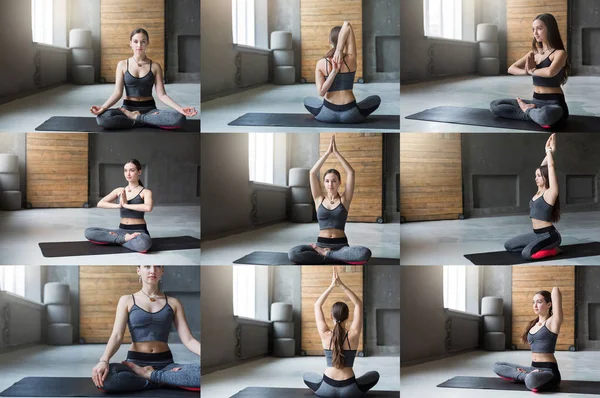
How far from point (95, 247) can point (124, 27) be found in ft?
5.90

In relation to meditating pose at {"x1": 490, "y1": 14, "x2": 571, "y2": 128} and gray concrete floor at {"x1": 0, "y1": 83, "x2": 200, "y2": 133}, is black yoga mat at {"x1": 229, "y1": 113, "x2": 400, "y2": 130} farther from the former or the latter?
meditating pose at {"x1": 490, "y1": 14, "x2": 571, "y2": 128}

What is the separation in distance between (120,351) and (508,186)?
3.17 meters

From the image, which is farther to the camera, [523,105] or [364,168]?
[364,168]

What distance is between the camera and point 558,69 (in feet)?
17.9

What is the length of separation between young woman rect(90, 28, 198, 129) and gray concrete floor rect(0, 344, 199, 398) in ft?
5.25

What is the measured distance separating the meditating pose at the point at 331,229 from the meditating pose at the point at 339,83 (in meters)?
0.26

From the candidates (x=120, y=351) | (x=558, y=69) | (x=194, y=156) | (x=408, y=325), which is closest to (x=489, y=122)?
(x=558, y=69)

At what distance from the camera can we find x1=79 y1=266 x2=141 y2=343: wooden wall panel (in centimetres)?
605

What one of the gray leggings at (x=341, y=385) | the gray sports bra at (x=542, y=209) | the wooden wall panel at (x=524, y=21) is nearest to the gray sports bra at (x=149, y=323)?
the gray leggings at (x=341, y=385)

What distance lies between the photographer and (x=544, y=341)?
5.38 m

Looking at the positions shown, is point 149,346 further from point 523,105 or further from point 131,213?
point 523,105

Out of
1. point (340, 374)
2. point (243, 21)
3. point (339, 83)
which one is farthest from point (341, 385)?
point (243, 21)

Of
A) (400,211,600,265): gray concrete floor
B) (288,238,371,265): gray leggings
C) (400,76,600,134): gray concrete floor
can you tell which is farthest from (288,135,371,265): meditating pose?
(400,76,600,134): gray concrete floor

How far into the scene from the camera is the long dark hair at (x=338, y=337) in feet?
17.3
